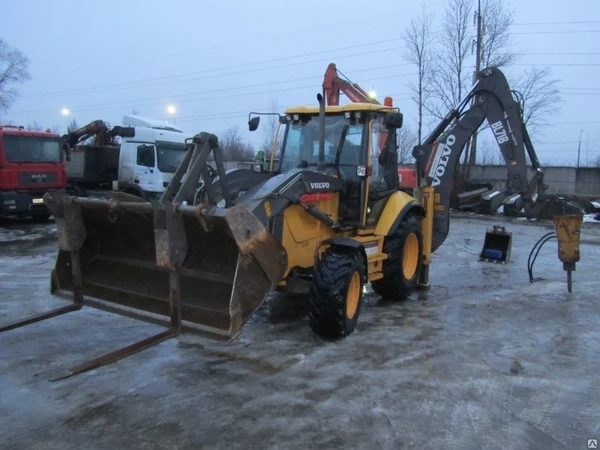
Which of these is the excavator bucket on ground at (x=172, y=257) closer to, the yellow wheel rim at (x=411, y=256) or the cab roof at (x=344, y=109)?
the cab roof at (x=344, y=109)

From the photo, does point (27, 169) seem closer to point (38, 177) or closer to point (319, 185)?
point (38, 177)

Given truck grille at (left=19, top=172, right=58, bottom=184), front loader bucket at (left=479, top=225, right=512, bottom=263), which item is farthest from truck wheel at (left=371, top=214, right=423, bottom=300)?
truck grille at (left=19, top=172, right=58, bottom=184)

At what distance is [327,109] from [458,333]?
3.08 m

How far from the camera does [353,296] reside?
5590 mm

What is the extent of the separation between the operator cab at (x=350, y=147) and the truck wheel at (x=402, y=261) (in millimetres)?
484

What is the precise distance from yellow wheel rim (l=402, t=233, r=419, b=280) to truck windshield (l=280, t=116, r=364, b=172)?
70.6 inches

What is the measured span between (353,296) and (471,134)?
422 cm

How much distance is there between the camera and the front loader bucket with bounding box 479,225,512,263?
407 inches

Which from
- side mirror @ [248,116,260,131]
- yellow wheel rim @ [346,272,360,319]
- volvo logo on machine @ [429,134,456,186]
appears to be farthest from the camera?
volvo logo on machine @ [429,134,456,186]

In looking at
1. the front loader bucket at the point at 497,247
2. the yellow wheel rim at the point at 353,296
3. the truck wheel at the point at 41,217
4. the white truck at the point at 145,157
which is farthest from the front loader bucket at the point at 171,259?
the truck wheel at the point at 41,217

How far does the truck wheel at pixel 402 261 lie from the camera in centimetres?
680

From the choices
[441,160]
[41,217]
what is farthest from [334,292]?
[41,217]

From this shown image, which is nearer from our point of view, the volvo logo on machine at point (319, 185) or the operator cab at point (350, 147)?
the volvo logo on machine at point (319, 185)

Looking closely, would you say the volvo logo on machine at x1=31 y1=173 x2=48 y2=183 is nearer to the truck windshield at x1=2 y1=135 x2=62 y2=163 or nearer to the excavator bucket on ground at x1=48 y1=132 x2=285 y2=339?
the truck windshield at x1=2 y1=135 x2=62 y2=163
